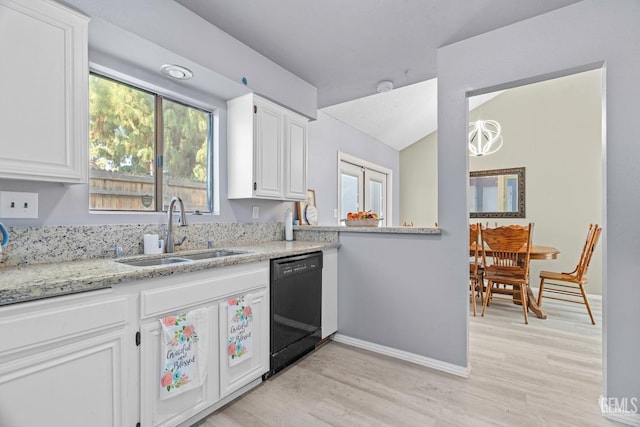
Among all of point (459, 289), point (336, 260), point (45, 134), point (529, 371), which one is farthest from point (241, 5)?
point (529, 371)

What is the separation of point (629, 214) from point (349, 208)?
3497 mm

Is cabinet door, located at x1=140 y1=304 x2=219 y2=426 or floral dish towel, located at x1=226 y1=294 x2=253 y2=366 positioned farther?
floral dish towel, located at x1=226 y1=294 x2=253 y2=366

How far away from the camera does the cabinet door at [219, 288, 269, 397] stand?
69.4 inches

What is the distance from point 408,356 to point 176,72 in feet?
8.89

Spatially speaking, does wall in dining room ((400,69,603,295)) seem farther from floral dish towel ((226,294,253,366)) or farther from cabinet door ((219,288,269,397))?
floral dish towel ((226,294,253,366))

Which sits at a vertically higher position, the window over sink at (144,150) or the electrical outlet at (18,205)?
the window over sink at (144,150)

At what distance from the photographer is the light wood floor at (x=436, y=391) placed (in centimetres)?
174

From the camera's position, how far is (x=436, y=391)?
2.02 m

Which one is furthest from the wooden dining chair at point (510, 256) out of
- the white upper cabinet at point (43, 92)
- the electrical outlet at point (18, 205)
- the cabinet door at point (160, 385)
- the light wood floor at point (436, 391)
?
the electrical outlet at point (18, 205)

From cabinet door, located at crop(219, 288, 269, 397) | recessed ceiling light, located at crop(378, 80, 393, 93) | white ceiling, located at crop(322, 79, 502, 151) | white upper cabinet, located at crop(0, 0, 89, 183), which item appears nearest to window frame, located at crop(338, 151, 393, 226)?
white ceiling, located at crop(322, 79, 502, 151)

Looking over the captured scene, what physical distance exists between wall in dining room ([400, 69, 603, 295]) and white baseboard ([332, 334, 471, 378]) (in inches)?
141

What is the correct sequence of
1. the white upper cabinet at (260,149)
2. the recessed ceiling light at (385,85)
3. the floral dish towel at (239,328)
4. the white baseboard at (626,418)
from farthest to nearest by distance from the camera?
the recessed ceiling light at (385,85) < the white upper cabinet at (260,149) < the floral dish towel at (239,328) < the white baseboard at (626,418)

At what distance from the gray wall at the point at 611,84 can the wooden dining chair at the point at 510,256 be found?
158cm

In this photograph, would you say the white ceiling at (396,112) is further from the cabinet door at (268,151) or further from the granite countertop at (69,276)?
the granite countertop at (69,276)
